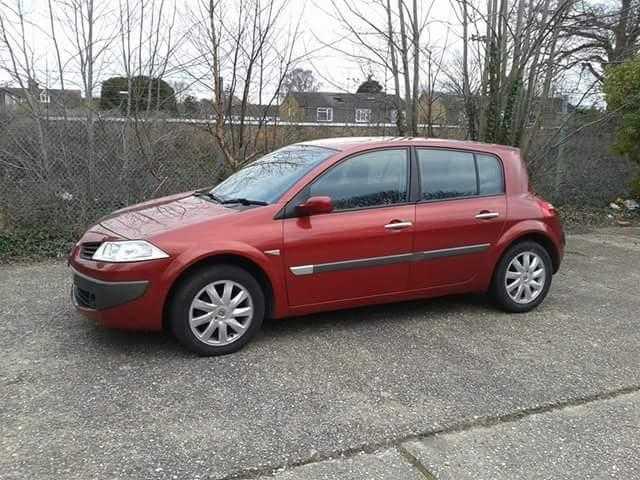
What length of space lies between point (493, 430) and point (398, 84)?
6937 millimetres

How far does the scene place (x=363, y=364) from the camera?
395 cm

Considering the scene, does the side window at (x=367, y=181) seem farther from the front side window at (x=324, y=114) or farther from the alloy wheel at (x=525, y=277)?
the front side window at (x=324, y=114)

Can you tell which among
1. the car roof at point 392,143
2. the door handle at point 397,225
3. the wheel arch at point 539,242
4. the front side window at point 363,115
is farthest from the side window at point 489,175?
the front side window at point 363,115

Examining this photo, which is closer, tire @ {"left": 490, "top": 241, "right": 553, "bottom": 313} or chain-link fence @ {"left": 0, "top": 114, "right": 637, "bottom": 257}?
tire @ {"left": 490, "top": 241, "right": 553, "bottom": 313}

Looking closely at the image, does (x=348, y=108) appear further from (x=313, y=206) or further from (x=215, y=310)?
(x=215, y=310)

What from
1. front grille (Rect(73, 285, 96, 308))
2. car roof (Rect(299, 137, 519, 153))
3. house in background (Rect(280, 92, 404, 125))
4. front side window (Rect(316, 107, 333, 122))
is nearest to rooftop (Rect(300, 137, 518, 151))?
car roof (Rect(299, 137, 519, 153))

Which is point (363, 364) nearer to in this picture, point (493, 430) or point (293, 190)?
point (493, 430)

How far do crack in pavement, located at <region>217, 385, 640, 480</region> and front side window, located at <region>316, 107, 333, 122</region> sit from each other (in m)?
6.68

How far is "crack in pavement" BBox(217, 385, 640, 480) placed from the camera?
271 centimetres

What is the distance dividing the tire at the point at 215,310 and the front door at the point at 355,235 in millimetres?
337

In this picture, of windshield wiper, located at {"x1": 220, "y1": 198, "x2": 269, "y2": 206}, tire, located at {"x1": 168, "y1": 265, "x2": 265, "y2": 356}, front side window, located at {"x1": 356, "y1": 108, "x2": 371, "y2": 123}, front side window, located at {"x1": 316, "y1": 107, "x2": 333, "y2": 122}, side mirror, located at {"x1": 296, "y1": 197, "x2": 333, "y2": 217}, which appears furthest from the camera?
front side window, located at {"x1": 356, "y1": 108, "x2": 371, "y2": 123}

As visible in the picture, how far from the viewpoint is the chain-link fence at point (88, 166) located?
6.98 m

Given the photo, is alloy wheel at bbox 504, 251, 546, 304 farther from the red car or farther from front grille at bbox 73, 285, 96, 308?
front grille at bbox 73, 285, 96, 308

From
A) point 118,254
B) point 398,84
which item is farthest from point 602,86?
point 118,254
